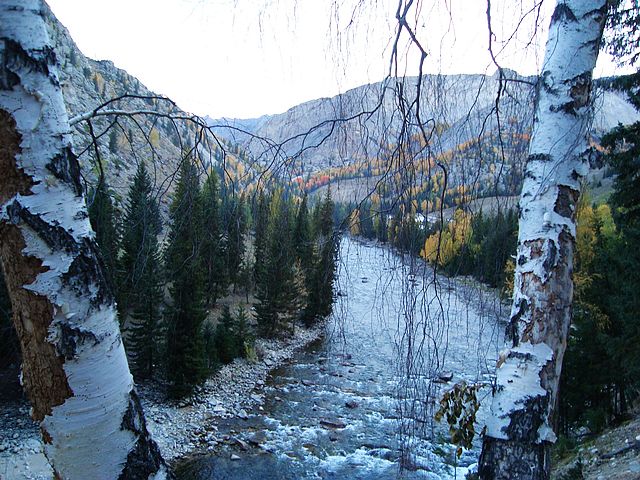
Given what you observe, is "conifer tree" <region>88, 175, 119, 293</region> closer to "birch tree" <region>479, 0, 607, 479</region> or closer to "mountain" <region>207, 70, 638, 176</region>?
"mountain" <region>207, 70, 638, 176</region>

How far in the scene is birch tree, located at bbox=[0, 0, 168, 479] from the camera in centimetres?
124

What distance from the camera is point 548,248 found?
1637 mm

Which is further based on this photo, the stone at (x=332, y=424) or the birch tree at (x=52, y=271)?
the stone at (x=332, y=424)

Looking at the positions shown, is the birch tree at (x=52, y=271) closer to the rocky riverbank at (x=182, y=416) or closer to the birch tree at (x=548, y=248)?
the birch tree at (x=548, y=248)

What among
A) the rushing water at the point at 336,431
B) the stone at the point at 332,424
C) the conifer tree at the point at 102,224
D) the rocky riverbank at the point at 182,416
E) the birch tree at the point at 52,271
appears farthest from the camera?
the stone at the point at 332,424

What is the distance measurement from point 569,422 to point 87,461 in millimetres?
16749

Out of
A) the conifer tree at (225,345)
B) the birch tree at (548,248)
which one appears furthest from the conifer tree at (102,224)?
the conifer tree at (225,345)

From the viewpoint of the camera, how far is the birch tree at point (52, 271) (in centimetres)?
124

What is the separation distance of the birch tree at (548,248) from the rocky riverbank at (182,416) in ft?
38.4

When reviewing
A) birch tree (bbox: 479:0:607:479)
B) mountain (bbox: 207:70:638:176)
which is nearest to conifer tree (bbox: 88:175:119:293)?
mountain (bbox: 207:70:638:176)

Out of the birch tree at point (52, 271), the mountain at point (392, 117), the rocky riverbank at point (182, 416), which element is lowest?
the rocky riverbank at point (182, 416)

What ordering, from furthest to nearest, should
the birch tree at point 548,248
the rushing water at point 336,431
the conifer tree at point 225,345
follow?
the conifer tree at point 225,345, the rushing water at point 336,431, the birch tree at point 548,248

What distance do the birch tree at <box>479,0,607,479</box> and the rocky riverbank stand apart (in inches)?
461

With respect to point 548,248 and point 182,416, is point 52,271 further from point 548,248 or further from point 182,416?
point 182,416
